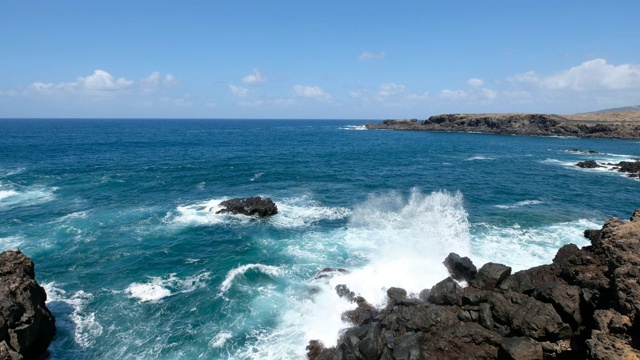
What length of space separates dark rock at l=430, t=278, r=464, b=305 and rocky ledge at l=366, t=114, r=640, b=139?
493ft

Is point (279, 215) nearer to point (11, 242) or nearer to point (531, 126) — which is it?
point (11, 242)

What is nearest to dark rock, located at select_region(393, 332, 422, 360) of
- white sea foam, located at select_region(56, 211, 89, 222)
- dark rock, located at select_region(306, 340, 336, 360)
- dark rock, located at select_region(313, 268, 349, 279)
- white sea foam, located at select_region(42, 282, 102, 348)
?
dark rock, located at select_region(306, 340, 336, 360)

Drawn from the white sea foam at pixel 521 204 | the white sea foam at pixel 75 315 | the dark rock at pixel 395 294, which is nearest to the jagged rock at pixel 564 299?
the dark rock at pixel 395 294

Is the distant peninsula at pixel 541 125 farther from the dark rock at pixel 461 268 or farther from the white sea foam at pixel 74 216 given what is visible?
the white sea foam at pixel 74 216

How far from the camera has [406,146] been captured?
387 feet

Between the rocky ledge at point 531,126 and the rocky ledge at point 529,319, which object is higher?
the rocky ledge at point 531,126

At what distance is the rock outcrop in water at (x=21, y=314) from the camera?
17984mm

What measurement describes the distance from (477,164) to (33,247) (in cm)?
7823

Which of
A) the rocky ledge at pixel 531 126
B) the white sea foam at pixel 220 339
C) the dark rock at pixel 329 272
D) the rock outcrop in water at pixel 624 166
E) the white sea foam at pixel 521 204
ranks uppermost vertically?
the rocky ledge at pixel 531 126

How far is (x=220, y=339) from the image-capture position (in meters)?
21.3

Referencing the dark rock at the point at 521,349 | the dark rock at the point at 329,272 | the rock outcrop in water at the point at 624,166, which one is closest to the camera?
the dark rock at the point at 521,349

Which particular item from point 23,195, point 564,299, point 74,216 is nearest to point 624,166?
point 564,299

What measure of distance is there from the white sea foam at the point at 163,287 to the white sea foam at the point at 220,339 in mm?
6267

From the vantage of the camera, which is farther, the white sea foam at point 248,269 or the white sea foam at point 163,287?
the white sea foam at point 248,269
